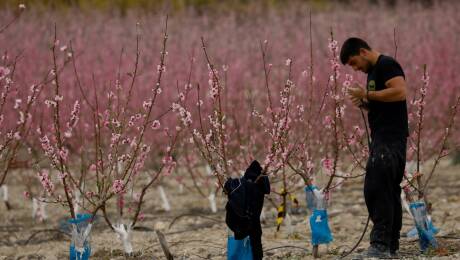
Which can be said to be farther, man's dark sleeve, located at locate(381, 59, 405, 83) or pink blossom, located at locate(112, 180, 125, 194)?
pink blossom, located at locate(112, 180, 125, 194)

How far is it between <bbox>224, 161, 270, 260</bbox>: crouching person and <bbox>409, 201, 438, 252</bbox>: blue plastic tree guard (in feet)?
4.45

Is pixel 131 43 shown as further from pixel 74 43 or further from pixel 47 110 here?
pixel 47 110

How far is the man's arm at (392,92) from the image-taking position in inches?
232

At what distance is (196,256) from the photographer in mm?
7590

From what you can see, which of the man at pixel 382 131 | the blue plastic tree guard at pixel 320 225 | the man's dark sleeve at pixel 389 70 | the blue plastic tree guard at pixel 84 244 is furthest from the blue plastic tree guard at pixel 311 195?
the blue plastic tree guard at pixel 84 244

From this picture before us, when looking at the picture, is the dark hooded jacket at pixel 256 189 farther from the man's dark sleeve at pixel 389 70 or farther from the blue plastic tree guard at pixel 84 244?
the blue plastic tree guard at pixel 84 244

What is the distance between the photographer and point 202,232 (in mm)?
9664

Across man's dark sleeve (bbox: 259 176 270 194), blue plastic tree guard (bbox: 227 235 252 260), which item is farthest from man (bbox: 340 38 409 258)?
blue plastic tree guard (bbox: 227 235 252 260)

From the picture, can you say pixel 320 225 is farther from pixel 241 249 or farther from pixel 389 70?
pixel 389 70

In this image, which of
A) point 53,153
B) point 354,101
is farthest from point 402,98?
point 53,153

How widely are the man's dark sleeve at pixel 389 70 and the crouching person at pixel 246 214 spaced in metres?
1.17

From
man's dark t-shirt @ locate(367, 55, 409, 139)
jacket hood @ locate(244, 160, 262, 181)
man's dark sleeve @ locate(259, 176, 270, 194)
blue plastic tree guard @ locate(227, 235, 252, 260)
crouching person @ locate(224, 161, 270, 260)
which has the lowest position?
blue plastic tree guard @ locate(227, 235, 252, 260)

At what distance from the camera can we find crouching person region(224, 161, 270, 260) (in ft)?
19.5

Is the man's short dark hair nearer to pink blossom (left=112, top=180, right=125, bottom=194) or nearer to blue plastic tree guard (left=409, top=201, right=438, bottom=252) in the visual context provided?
blue plastic tree guard (left=409, top=201, right=438, bottom=252)
